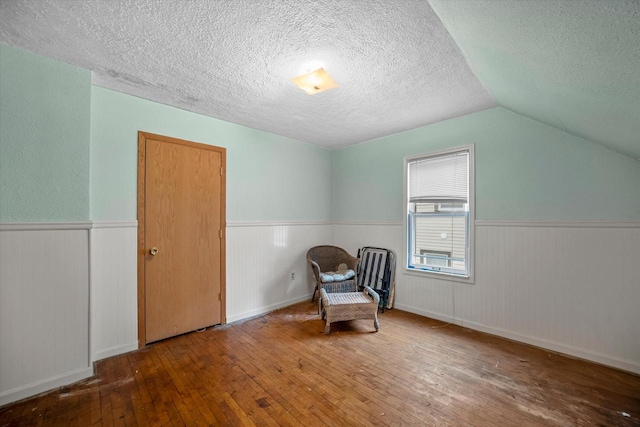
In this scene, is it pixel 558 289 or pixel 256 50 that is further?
pixel 558 289

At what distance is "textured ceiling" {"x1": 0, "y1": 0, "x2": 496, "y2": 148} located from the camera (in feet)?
5.14

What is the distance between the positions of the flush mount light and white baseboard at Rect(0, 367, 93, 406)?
3075 mm

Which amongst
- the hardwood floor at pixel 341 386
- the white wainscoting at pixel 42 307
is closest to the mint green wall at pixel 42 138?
the white wainscoting at pixel 42 307

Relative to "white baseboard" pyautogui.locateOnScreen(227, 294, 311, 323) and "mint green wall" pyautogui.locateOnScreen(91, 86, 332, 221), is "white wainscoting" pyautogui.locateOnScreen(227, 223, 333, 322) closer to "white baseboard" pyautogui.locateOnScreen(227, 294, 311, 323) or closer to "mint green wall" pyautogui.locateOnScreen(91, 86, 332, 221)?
"white baseboard" pyautogui.locateOnScreen(227, 294, 311, 323)

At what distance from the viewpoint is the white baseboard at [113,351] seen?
2.46 meters

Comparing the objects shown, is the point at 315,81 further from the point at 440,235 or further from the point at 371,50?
the point at 440,235

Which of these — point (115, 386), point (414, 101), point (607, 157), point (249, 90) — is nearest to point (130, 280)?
point (115, 386)

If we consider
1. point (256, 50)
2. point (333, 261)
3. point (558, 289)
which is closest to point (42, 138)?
point (256, 50)

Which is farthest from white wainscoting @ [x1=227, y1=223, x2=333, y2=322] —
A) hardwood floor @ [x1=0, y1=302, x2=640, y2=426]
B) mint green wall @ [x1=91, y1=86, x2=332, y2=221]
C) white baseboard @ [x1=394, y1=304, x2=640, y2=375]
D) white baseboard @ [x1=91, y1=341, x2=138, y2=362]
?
white baseboard @ [x1=394, y1=304, x2=640, y2=375]

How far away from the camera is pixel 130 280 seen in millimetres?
2643

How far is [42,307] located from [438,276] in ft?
13.3

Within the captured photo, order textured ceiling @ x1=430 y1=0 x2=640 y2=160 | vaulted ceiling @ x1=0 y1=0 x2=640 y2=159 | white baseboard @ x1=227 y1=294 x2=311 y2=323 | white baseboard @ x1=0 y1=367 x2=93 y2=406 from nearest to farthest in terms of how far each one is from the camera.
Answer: textured ceiling @ x1=430 y1=0 x2=640 y2=160
vaulted ceiling @ x1=0 y1=0 x2=640 y2=159
white baseboard @ x1=0 y1=367 x2=93 y2=406
white baseboard @ x1=227 y1=294 x2=311 y2=323

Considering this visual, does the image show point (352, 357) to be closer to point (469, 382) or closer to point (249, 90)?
point (469, 382)

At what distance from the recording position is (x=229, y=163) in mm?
3385
